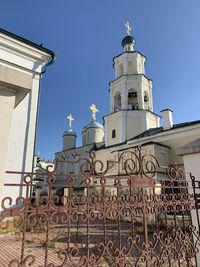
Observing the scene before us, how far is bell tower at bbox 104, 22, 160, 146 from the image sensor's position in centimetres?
2183

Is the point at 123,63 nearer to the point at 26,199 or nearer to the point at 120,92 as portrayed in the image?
the point at 120,92

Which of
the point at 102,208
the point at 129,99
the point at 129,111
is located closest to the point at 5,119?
the point at 102,208

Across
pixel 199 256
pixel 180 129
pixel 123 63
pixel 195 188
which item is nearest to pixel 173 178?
pixel 195 188

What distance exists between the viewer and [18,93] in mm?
2102

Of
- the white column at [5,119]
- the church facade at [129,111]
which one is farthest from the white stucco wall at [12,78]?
the church facade at [129,111]

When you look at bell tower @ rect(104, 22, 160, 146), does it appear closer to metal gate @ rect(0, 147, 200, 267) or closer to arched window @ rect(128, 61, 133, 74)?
arched window @ rect(128, 61, 133, 74)

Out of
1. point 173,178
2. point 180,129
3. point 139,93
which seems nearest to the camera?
point 173,178

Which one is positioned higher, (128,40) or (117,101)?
(128,40)

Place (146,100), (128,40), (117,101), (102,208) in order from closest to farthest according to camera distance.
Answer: (102,208) → (146,100) → (117,101) → (128,40)

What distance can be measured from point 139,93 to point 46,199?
2149 centimetres

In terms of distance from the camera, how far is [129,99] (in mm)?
23688

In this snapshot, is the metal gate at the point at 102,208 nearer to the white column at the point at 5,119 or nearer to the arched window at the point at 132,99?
the white column at the point at 5,119

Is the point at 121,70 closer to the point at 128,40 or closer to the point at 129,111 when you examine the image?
the point at 128,40

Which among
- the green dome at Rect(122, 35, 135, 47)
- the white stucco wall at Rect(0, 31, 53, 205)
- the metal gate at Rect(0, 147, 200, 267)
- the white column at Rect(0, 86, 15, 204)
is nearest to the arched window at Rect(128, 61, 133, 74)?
the green dome at Rect(122, 35, 135, 47)
